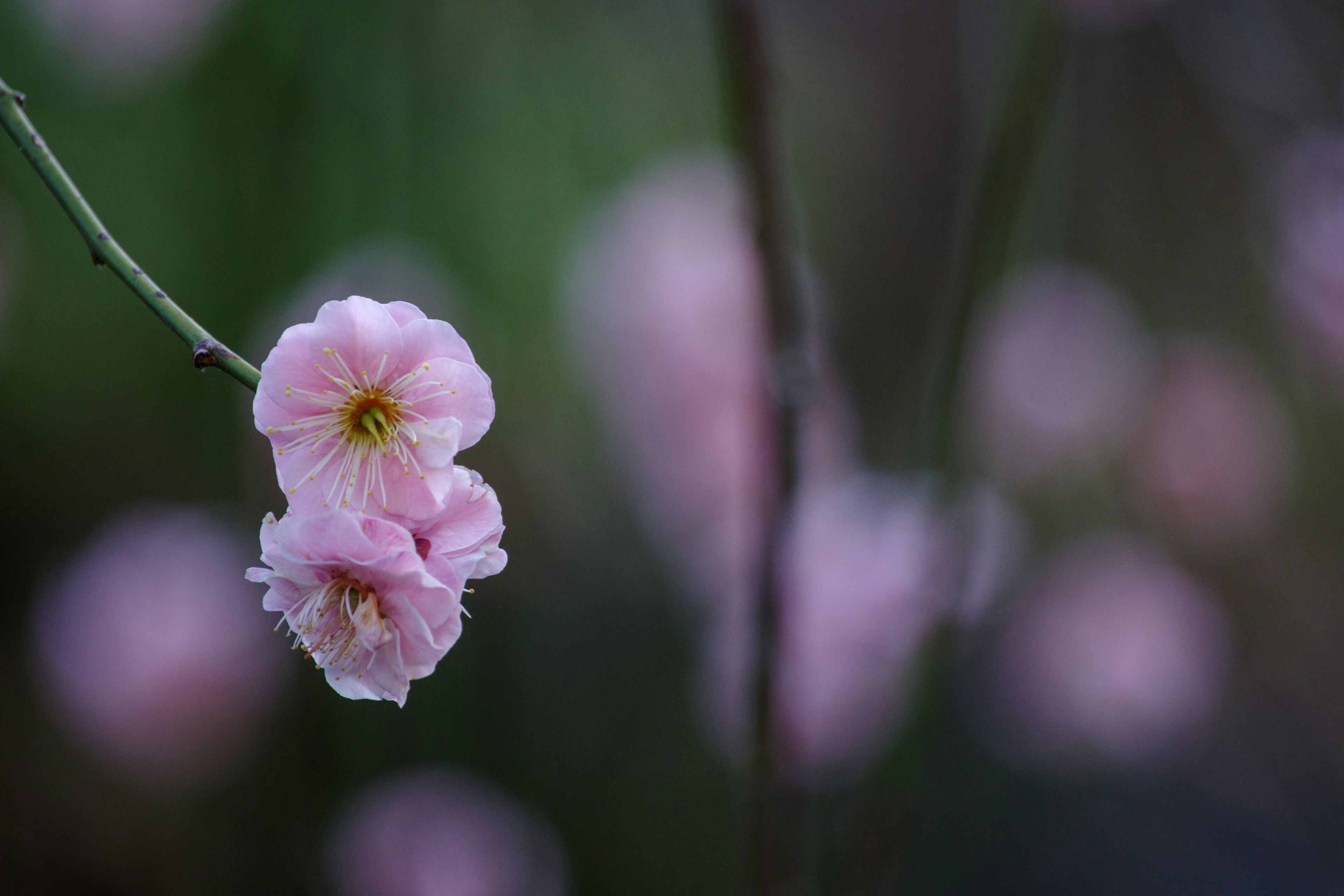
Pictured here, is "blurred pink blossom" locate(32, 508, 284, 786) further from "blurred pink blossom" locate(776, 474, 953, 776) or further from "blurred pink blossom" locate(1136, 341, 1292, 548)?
"blurred pink blossom" locate(1136, 341, 1292, 548)

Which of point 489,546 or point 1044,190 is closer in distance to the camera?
point 489,546

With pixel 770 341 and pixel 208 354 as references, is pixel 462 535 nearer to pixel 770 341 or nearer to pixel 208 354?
pixel 208 354

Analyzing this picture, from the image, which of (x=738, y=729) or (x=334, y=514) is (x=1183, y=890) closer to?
(x=738, y=729)

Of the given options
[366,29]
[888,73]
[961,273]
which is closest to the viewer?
[961,273]

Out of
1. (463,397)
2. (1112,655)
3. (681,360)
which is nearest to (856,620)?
(681,360)

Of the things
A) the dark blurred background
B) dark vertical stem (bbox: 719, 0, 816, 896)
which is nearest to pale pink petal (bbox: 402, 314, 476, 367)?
dark vertical stem (bbox: 719, 0, 816, 896)

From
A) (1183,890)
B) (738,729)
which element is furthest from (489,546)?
(1183,890)

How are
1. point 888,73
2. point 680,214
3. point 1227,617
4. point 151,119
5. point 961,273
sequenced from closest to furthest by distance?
1. point 961,273
2. point 680,214
3. point 151,119
4. point 1227,617
5. point 888,73

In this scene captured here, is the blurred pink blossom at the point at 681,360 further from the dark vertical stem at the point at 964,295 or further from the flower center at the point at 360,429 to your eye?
the flower center at the point at 360,429
